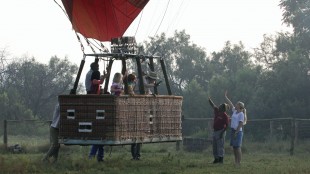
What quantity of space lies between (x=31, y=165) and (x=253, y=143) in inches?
602

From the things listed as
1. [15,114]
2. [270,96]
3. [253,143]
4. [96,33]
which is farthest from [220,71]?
[96,33]

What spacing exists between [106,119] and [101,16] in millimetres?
3874

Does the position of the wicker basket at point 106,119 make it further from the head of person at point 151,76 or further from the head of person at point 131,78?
the head of person at point 151,76

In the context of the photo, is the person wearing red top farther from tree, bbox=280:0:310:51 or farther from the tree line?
tree, bbox=280:0:310:51

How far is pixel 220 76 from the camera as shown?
6178 centimetres

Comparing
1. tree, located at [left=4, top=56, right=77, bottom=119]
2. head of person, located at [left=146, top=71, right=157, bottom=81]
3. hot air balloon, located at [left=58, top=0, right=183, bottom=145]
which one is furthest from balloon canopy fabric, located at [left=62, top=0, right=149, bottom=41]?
tree, located at [left=4, top=56, right=77, bottom=119]

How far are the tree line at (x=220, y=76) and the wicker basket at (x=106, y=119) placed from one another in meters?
2.32

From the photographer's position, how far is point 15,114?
63312mm

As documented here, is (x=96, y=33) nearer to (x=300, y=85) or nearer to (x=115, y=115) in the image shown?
(x=115, y=115)

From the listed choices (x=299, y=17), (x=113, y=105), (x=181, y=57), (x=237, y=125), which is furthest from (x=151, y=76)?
(x=181, y=57)

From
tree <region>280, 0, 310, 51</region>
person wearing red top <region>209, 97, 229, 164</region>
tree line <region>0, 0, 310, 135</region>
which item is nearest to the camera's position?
person wearing red top <region>209, 97, 229, 164</region>

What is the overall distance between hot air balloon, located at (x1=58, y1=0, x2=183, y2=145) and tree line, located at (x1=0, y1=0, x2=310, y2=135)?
3.59 ft

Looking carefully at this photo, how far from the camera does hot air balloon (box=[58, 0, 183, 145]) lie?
1587 cm

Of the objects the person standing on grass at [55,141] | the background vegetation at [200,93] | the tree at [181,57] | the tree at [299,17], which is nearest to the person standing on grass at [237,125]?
the background vegetation at [200,93]
